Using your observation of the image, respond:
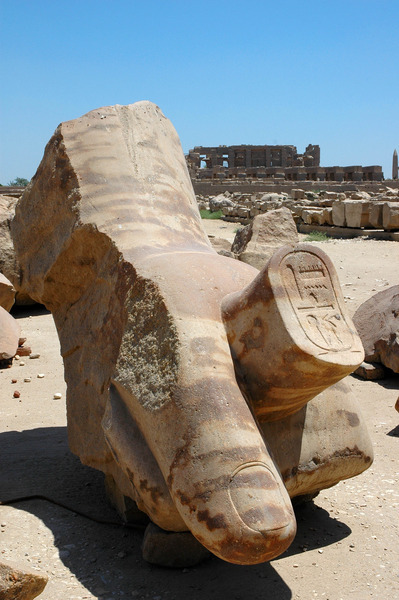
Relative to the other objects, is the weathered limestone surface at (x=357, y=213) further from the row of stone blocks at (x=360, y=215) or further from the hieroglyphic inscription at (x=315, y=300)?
the hieroglyphic inscription at (x=315, y=300)

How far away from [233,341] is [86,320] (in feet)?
3.28

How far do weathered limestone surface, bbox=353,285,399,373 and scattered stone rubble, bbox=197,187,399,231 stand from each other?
6.78 m

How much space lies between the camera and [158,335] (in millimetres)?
2496

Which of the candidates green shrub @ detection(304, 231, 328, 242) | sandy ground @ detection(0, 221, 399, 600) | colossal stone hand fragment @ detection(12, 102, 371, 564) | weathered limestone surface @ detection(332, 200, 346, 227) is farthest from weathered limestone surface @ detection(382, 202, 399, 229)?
colossal stone hand fragment @ detection(12, 102, 371, 564)

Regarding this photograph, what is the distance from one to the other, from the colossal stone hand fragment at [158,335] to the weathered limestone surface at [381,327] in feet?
8.24

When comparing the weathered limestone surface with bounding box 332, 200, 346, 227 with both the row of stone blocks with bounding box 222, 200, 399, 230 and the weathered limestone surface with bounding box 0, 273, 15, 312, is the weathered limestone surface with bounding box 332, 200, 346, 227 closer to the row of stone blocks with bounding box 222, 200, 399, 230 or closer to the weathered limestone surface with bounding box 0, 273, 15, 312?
the row of stone blocks with bounding box 222, 200, 399, 230

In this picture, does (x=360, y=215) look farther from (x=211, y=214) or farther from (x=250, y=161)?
(x=250, y=161)

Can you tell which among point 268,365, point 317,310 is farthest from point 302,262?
point 268,365

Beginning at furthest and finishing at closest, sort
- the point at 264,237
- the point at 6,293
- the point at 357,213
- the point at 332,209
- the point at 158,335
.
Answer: the point at 332,209 → the point at 357,213 → the point at 264,237 → the point at 6,293 → the point at 158,335

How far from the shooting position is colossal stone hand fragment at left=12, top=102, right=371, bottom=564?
2213mm

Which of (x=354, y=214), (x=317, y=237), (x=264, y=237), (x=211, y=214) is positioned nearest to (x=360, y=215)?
(x=354, y=214)

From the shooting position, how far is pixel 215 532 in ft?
7.03

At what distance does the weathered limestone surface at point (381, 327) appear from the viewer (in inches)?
208

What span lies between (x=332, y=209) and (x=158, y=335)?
12998mm
